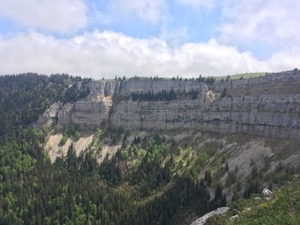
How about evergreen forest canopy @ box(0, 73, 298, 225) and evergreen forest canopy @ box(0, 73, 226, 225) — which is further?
evergreen forest canopy @ box(0, 73, 226, 225)

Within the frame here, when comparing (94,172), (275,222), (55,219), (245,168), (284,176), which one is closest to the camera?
(275,222)

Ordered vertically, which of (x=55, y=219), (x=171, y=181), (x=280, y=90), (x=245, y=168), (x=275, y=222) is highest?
(x=280, y=90)

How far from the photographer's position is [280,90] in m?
167

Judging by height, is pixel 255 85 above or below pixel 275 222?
above

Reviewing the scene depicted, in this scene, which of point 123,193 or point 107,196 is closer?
point 107,196

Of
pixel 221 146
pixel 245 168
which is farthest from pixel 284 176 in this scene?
pixel 221 146

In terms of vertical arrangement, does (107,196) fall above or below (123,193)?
above

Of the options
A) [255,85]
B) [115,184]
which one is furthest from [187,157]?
[255,85]

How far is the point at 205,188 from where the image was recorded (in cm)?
13775

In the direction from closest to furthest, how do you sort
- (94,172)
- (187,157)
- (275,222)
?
(275,222) → (187,157) → (94,172)

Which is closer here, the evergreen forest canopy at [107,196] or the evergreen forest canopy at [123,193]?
the evergreen forest canopy at [123,193]

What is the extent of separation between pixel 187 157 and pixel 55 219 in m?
63.3

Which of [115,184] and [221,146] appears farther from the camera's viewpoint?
[115,184]

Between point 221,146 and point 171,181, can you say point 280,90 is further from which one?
point 171,181
